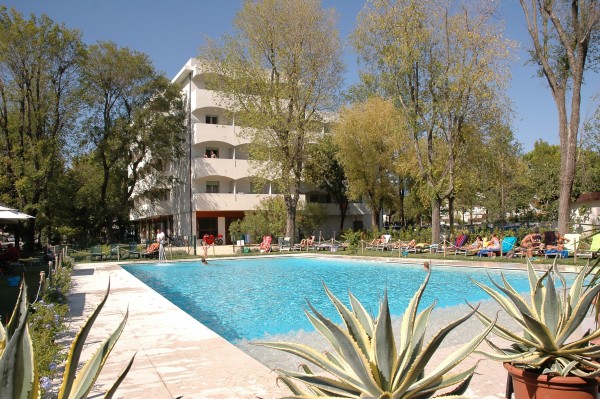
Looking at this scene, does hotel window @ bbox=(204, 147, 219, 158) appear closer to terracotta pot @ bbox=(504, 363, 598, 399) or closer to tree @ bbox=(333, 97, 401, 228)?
Result: tree @ bbox=(333, 97, 401, 228)

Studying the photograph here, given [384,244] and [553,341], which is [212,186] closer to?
[384,244]

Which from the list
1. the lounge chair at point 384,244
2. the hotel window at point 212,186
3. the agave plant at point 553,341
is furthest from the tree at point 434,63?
the agave plant at point 553,341

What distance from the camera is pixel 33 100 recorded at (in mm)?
27500

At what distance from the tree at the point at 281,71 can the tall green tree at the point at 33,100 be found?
893 cm

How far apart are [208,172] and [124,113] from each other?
738 cm

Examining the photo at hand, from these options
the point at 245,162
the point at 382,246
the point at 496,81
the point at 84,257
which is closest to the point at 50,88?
the point at 84,257

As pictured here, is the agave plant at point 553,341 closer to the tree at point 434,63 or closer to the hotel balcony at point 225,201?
the tree at point 434,63

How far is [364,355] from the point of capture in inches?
87.9

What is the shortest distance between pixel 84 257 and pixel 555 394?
2489 centimetres

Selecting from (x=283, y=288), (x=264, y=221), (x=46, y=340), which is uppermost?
(x=264, y=221)

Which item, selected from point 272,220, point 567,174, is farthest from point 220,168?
point 567,174

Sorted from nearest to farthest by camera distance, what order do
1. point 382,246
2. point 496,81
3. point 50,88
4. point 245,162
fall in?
1. point 496,81
2. point 382,246
3. point 50,88
4. point 245,162

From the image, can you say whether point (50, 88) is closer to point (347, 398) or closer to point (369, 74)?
point (369, 74)

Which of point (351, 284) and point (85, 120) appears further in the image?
point (85, 120)
